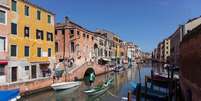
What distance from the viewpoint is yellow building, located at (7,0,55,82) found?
28.7 m

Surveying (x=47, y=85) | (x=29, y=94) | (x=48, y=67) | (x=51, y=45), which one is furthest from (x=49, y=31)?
(x=29, y=94)

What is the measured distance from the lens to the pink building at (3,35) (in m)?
26.2

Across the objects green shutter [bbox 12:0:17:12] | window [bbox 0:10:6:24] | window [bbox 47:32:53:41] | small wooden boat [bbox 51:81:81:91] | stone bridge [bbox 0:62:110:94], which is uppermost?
green shutter [bbox 12:0:17:12]

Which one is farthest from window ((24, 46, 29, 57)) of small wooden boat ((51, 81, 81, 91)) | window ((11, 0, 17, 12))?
small wooden boat ((51, 81, 81, 91))

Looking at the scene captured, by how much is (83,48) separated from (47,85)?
68.2 feet

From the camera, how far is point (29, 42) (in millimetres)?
31750

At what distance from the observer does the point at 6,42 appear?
89.0 feet

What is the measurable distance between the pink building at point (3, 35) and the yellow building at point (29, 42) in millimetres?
901

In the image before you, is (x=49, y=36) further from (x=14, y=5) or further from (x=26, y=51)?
(x=14, y=5)

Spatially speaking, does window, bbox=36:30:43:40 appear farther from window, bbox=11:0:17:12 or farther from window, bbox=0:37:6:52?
window, bbox=0:37:6:52

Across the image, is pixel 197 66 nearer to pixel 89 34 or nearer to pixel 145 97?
pixel 145 97

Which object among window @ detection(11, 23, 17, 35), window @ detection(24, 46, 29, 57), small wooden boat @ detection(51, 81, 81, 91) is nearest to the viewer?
window @ detection(11, 23, 17, 35)

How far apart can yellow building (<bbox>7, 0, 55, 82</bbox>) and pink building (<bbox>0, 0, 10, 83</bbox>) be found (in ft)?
2.96

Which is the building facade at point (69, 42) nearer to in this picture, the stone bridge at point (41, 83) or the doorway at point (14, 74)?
the stone bridge at point (41, 83)
